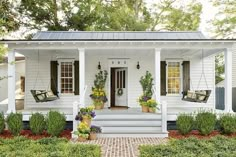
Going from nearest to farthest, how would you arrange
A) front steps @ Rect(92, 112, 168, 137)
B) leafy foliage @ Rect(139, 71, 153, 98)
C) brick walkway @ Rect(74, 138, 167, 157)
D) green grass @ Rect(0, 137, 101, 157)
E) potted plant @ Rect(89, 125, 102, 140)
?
green grass @ Rect(0, 137, 101, 157) < brick walkway @ Rect(74, 138, 167, 157) < potted plant @ Rect(89, 125, 102, 140) < front steps @ Rect(92, 112, 168, 137) < leafy foliage @ Rect(139, 71, 153, 98)

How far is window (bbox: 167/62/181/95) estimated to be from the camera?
13555mm

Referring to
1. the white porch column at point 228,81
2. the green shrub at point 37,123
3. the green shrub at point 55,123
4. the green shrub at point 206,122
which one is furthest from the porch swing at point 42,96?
the white porch column at point 228,81

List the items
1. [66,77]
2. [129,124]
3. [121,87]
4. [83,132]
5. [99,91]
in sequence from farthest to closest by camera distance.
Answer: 1. [121,87]
2. [66,77]
3. [99,91]
4. [129,124]
5. [83,132]

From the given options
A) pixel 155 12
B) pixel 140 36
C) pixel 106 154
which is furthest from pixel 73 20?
pixel 106 154

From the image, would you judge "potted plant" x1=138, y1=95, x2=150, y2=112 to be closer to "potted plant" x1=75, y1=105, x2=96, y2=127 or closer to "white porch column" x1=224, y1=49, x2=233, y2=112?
"potted plant" x1=75, y1=105, x2=96, y2=127

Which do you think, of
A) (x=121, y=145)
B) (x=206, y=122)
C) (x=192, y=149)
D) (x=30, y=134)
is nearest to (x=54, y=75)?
(x=30, y=134)

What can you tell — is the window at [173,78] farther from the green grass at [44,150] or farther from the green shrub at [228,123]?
the green grass at [44,150]

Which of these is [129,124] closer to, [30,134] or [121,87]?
[30,134]

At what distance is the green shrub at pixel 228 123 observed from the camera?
924cm

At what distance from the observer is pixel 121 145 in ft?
26.4

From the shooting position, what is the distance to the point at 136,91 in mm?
13508

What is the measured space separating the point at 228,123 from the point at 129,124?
3211mm

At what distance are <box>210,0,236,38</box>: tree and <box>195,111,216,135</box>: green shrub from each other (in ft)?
51.6

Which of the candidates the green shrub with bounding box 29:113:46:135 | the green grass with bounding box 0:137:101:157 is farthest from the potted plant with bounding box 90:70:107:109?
the green grass with bounding box 0:137:101:157
